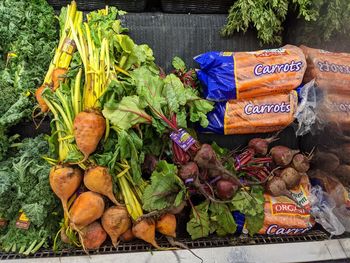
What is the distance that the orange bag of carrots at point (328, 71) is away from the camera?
2.62 metres

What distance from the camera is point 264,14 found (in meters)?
2.67

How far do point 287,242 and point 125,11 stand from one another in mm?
2282

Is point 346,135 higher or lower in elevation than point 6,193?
higher

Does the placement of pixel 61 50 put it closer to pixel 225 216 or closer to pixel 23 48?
pixel 23 48

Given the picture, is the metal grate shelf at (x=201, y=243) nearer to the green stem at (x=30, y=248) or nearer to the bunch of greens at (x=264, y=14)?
the green stem at (x=30, y=248)

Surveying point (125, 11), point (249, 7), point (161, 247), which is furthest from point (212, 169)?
point (125, 11)

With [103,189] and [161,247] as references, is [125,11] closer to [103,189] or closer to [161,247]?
[103,189]

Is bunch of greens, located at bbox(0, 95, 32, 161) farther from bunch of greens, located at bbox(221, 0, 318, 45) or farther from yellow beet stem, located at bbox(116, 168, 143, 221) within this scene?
bunch of greens, located at bbox(221, 0, 318, 45)

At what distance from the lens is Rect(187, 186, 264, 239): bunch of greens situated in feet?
7.76

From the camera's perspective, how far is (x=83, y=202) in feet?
7.08

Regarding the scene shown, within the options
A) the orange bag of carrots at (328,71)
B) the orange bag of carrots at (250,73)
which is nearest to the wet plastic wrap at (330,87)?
the orange bag of carrots at (328,71)

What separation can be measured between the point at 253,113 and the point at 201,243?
1036 millimetres

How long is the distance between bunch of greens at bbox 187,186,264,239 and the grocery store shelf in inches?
5.9

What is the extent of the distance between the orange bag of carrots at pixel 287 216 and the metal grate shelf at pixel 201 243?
0.05 metres
